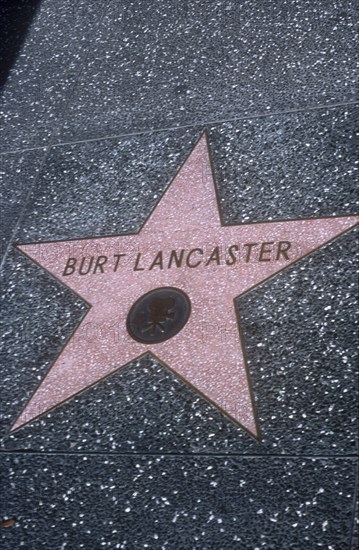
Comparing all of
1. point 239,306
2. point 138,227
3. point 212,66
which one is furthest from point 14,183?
point 239,306

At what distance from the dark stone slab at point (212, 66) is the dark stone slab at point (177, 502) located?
3.72ft

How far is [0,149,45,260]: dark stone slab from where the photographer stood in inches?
97.1

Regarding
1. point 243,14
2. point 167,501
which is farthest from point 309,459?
point 243,14

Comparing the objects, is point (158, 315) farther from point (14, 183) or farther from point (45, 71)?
point (45, 71)

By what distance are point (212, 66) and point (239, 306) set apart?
101 centimetres

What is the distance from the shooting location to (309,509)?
1.61 meters

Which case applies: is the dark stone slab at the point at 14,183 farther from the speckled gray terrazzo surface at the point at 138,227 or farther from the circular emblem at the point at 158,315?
the circular emblem at the point at 158,315

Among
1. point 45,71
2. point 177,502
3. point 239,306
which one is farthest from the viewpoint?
point 45,71

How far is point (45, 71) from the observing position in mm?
2977

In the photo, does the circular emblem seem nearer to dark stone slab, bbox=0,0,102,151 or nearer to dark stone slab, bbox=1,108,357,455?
dark stone slab, bbox=1,108,357,455

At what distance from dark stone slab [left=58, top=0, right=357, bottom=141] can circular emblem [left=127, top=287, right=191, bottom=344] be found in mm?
685

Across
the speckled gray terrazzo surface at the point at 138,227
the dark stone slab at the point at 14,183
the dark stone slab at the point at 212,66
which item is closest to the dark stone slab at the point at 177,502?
the speckled gray terrazzo surface at the point at 138,227

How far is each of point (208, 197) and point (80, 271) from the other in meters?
0.39

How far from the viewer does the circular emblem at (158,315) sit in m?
2.02
